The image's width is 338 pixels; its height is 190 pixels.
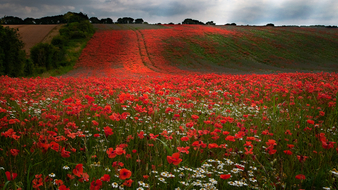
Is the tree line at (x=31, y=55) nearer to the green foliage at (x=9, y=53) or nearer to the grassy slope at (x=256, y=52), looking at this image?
the green foliage at (x=9, y=53)

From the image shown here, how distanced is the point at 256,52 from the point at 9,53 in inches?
1410

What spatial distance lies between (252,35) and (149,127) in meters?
49.5

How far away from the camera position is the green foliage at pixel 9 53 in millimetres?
13812

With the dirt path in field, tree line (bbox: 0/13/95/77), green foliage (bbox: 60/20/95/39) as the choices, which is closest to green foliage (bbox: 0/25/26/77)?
tree line (bbox: 0/13/95/77)

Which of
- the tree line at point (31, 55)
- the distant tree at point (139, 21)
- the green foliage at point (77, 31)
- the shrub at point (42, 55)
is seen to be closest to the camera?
the tree line at point (31, 55)

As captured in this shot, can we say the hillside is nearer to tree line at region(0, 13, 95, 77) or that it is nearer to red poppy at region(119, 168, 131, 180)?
tree line at region(0, 13, 95, 77)

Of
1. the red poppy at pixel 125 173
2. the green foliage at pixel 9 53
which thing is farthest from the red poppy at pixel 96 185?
the green foliage at pixel 9 53

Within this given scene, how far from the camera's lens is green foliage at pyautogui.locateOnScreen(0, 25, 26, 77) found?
13.8 meters

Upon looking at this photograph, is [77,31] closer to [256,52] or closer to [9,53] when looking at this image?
[9,53]

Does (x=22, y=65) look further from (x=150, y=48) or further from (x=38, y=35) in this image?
(x=38, y=35)

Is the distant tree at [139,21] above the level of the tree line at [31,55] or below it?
above

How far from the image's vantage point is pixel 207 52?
112 ft

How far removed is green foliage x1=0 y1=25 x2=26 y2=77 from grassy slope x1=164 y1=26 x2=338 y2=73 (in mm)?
18044

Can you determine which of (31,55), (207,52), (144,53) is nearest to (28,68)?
(31,55)
